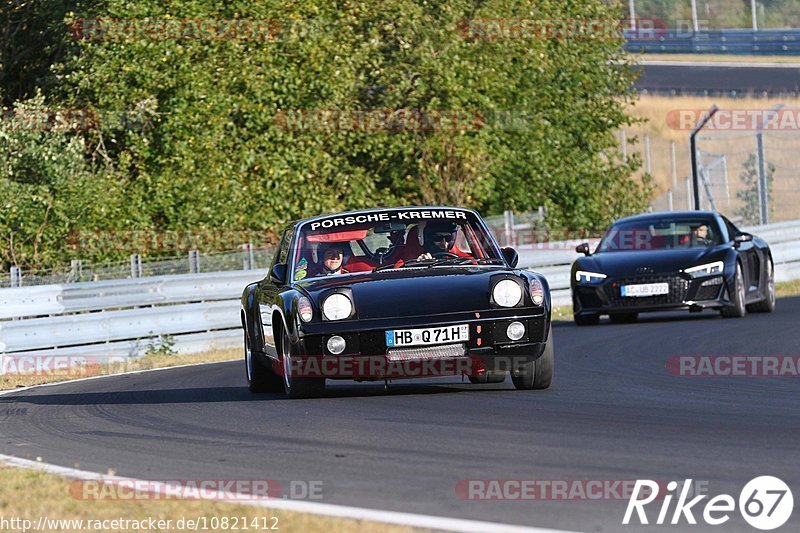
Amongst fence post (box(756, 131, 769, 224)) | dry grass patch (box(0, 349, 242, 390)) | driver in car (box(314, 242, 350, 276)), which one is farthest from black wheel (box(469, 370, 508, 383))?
fence post (box(756, 131, 769, 224))

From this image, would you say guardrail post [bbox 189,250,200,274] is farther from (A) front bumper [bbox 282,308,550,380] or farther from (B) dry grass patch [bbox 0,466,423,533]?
(B) dry grass patch [bbox 0,466,423,533]

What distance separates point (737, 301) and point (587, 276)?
1.73m

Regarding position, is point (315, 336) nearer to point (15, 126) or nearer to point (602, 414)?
point (602, 414)

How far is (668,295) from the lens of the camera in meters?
17.3

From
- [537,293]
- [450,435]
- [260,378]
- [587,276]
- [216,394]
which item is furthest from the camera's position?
[587,276]

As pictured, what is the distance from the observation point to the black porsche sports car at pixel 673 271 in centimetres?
1733

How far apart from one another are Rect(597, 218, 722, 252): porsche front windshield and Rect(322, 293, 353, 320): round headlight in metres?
9.31

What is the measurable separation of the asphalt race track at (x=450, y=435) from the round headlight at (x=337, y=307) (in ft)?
1.91

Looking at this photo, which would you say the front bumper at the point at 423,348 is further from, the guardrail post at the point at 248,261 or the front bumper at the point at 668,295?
the guardrail post at the point at 248,261

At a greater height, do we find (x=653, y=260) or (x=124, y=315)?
(x=653, y=260)

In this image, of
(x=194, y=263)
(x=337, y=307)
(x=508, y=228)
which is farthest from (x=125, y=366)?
(x=508, y=228)

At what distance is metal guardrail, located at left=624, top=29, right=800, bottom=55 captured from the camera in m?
56.2

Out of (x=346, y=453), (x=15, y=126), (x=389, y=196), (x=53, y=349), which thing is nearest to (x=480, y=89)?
(x=389, y=196)

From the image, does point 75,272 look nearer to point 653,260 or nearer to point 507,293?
point 653,260
